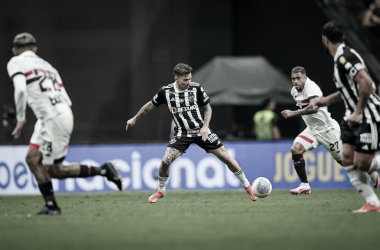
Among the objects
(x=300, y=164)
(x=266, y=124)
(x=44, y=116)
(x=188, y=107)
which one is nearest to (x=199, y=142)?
(x=188, y=107)

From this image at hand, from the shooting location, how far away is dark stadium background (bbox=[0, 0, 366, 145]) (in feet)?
70.2

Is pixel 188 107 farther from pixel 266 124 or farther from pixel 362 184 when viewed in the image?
pixel 266 124

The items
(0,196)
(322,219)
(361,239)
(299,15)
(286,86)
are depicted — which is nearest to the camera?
(361,239)

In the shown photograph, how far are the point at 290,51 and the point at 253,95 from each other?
→ 147 inches

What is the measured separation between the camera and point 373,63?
1758 centimetres

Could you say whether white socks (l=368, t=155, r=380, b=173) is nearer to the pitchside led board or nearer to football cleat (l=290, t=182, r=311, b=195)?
football cleat (l=290, t=182, r=311, b=195)

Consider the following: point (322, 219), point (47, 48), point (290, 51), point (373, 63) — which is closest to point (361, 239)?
point (322, 219)

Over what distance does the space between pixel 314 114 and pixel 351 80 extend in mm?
3633

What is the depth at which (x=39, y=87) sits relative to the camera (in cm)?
763

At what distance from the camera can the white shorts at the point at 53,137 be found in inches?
300

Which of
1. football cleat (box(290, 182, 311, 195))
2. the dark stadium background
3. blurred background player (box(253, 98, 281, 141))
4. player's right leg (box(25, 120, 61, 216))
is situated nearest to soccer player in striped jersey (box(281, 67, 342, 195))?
football cleat (box(290, 182, 311, 195))

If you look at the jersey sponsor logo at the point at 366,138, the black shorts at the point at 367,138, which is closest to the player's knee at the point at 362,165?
the black shorts at the point at 367,138

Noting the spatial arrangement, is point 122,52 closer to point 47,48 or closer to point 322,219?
point 47,48

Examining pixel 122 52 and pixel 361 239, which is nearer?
pixel 361 239
